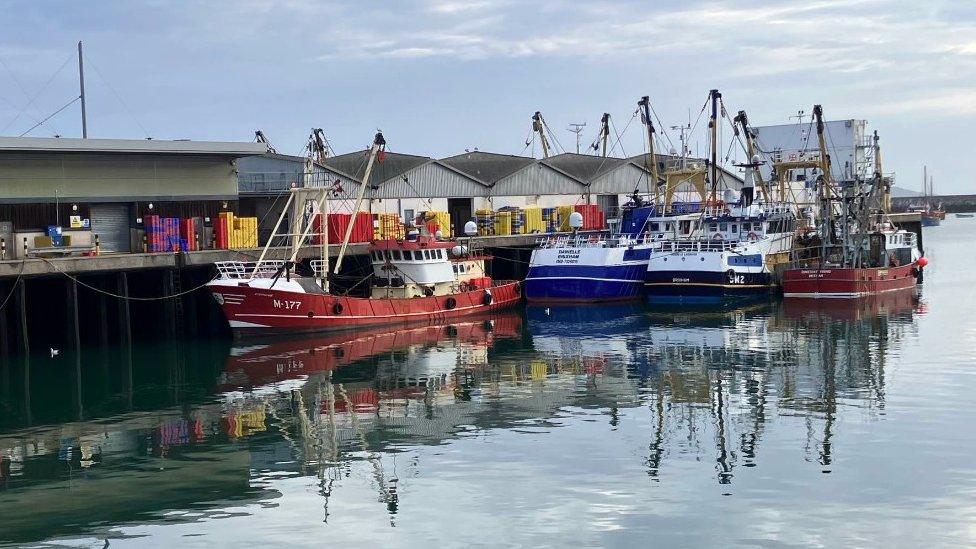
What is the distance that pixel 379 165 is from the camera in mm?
58125

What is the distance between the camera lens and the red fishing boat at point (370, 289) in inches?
1549

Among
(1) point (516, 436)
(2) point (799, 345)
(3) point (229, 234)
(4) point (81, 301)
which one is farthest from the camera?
(3) point (229, 234)

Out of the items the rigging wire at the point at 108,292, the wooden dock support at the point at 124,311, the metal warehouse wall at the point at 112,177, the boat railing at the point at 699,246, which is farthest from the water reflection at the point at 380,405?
the boat railing at the point at 699,246

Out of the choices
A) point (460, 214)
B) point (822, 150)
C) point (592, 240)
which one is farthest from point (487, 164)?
point (822, 150)

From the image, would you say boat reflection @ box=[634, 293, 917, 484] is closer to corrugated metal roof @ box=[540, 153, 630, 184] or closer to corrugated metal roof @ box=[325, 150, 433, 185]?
corrugated metal roof @ box=[325, 150, 433, 185]

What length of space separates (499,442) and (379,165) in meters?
36.4

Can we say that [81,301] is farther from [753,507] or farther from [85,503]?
[753,507]

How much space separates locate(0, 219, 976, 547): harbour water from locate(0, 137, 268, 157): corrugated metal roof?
22.8 ft

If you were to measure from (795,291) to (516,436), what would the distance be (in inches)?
1194

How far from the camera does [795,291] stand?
2018 inches

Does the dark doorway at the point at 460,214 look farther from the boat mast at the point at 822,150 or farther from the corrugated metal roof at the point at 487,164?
the boat mast at the point at 822,150

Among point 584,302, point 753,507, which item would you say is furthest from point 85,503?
point 584,302

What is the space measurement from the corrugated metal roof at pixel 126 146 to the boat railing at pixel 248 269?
4.53 metres

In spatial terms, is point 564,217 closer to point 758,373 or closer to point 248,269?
point 248,269
